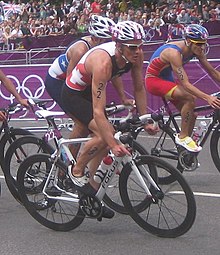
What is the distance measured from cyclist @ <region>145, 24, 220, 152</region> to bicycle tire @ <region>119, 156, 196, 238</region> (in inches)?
72.7

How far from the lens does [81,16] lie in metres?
26.9

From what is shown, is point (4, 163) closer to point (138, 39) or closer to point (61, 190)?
point (61, 190)

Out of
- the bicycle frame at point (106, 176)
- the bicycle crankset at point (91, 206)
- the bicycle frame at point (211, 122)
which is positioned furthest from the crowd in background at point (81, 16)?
the bicycle crankset at point (91, 206)

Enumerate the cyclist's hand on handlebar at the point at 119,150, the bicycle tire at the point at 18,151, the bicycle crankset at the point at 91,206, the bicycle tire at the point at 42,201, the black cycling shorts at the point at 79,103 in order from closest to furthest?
the cyclist's hand on handlebar at the point at 119,150 → the bicycle crankset at the point at 91,206 → the black cycling shorts at the point at 79,103 → the bicycle tire at the point at 42,201 → the bicycle tire at the point at 18,151

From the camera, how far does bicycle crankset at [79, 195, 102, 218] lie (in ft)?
18.9

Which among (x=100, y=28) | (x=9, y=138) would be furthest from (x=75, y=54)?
(x=9, y=138)

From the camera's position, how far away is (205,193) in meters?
7.29

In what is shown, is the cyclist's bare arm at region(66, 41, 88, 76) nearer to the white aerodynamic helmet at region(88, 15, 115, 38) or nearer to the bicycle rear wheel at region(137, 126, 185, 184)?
the white aerodynamic helmet at region(88, 15, 115, 38)

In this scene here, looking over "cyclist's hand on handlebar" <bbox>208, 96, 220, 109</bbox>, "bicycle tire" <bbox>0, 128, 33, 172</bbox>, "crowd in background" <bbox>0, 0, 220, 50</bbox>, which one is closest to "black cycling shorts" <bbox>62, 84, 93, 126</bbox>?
"bicycle tire" <bbox>0, 128, 33, 172</bbox>

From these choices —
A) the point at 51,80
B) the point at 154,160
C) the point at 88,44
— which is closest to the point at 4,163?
the point at 51,80

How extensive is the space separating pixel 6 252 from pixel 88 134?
56.3 inches

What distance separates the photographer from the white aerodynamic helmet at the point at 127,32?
550cm

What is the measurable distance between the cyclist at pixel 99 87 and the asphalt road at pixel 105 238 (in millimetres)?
295

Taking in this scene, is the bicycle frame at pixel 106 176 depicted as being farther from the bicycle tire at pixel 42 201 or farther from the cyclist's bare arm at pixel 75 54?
the cyclist's bare arm at pixel 75 54
